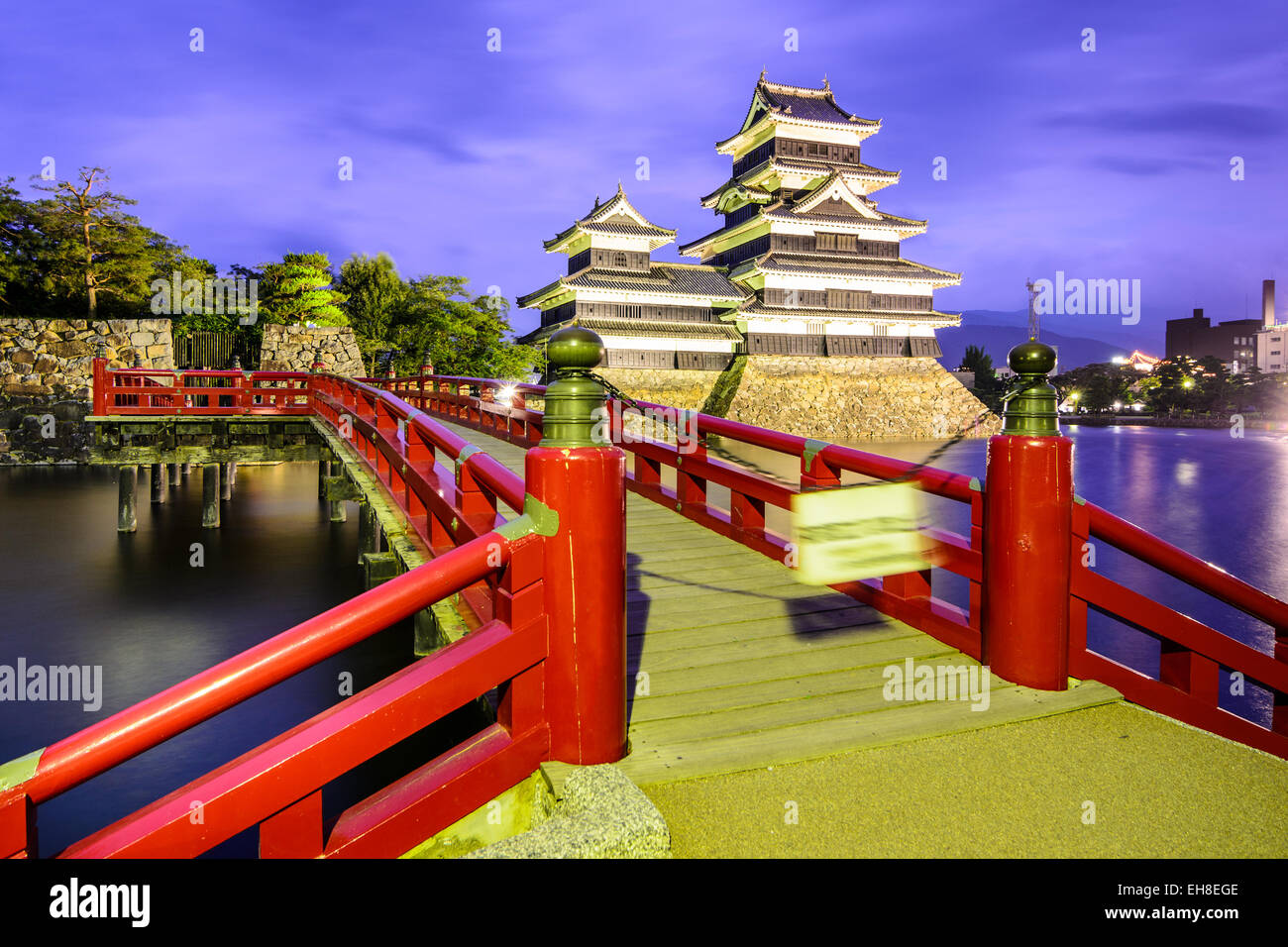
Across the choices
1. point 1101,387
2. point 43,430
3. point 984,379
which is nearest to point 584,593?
point 43,430

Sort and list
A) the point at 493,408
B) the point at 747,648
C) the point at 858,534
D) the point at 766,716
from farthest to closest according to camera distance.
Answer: the point at 493,408 → the point at 858,534 → the point at 747,648 → the point at 766,716

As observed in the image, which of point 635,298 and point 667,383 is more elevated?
point 635,298

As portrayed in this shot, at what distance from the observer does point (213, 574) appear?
16.5 m

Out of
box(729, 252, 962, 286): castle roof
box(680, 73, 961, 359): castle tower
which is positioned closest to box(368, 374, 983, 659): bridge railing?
box(729, 252, 962, 286): castle roof

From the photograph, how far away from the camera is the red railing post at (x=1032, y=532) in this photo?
2.99 m

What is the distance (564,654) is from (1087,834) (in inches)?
61.5

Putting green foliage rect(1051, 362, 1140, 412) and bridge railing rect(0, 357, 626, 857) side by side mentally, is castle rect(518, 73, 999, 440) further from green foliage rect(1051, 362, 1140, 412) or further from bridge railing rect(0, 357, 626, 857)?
green foliage rect(1051, 362, 1140, 412)

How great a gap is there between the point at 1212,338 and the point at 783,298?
517 ft

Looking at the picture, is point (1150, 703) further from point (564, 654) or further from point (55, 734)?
point (55, 734)

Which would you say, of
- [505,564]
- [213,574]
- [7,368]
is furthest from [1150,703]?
[7,368]

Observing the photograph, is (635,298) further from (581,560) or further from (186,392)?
(581,560)

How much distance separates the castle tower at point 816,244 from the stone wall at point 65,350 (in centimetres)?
2654

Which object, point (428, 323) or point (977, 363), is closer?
point (428, 323)

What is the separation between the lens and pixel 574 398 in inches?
92.4
